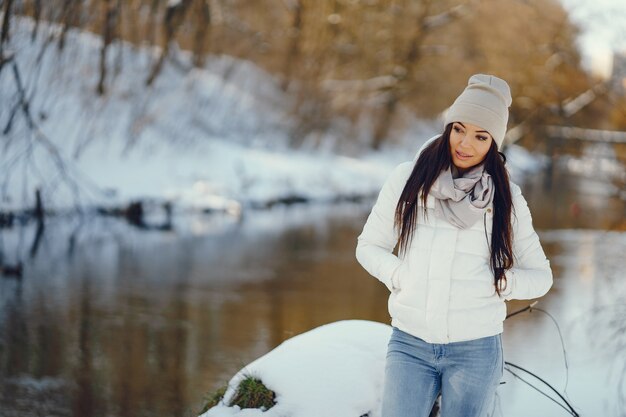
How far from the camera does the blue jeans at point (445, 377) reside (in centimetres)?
287

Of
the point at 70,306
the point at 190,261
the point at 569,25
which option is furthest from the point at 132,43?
the point at 569,25

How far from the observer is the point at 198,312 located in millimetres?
9852

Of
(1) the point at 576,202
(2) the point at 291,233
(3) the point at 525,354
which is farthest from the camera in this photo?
(1) the point at 576,202

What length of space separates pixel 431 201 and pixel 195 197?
671 inches

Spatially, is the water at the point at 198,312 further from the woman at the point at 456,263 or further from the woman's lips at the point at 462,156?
the woman's lips at the point at 462,156

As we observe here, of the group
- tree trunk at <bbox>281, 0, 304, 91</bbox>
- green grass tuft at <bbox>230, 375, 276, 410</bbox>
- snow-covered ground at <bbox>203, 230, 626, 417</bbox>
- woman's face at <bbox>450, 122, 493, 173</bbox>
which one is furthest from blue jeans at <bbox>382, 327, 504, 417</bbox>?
tree trunk at <bbox>281, 0, 304, 91</bbox>

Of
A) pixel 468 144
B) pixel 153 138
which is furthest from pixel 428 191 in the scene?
pixel 153 138

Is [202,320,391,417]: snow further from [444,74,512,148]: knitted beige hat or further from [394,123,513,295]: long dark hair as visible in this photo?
[444,74,512,148]: knitted beige hat

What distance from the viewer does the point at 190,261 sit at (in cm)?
1326

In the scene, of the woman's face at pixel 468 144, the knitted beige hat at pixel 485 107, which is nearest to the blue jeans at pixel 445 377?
the woman's face at pixel 468 144

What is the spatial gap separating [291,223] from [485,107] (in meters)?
15.7

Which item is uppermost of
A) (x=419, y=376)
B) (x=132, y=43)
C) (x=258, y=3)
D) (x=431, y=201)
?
(x=258, y=3)

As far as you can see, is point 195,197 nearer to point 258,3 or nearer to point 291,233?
point 291,233

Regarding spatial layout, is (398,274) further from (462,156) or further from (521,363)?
(521,363)
